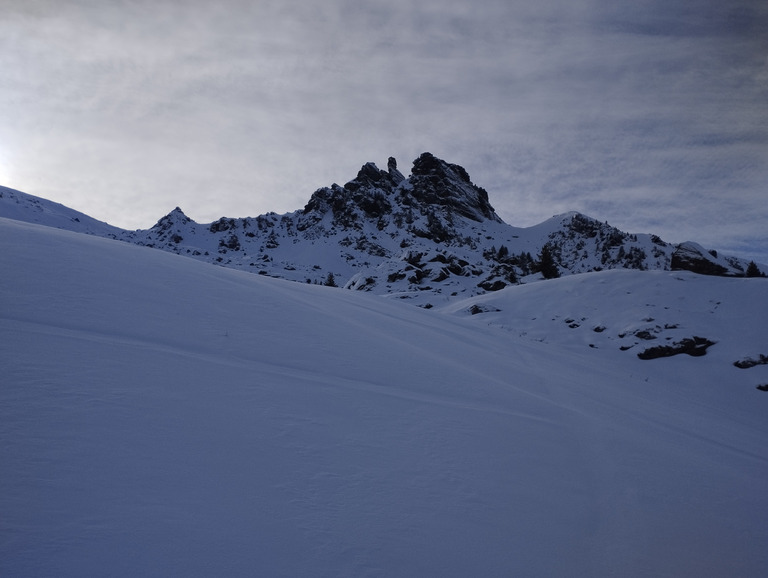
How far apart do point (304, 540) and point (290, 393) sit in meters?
1.92

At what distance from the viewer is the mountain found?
40688 millimetres

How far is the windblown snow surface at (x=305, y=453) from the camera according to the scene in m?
2.24

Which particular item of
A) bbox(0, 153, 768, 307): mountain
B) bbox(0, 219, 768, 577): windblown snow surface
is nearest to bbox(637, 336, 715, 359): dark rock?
bbox(0, 219, 768, 577): windblown snow surface

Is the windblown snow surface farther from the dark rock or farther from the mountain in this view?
the mountain

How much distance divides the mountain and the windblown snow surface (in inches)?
861

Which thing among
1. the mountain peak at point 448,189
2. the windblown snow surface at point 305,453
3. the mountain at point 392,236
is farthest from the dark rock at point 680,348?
the mountain peak at point 448,189

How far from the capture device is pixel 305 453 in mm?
3146

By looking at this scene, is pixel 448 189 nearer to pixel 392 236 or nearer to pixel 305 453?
pixel 392 236

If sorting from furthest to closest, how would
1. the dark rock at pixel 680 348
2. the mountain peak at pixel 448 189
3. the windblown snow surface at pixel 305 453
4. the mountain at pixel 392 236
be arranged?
the mountain peak at pixel 448 189
the mountain at pixel 392 236
the dark rock at pixel 680 348
the windblown snow surface at pixel 305 453

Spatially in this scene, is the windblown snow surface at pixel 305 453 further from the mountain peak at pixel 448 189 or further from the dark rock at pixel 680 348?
the mountain peak at pixel 448 189

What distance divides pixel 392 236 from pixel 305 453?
214 ft

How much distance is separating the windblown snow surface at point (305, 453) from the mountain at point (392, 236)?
2186 centimetres

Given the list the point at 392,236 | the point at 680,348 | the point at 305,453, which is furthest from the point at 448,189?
the point at 305,453

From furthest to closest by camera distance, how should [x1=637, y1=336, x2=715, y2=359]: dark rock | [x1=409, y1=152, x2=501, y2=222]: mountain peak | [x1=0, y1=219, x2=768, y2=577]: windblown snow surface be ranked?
[x1=409, y1=152, x2=501, y2=222]: mountain peak
[x1=637, y1=336, x2=715, y2=359]: dark rock
[x1=0, y1=219, x2=768, y2=577]: windblown snow surface
